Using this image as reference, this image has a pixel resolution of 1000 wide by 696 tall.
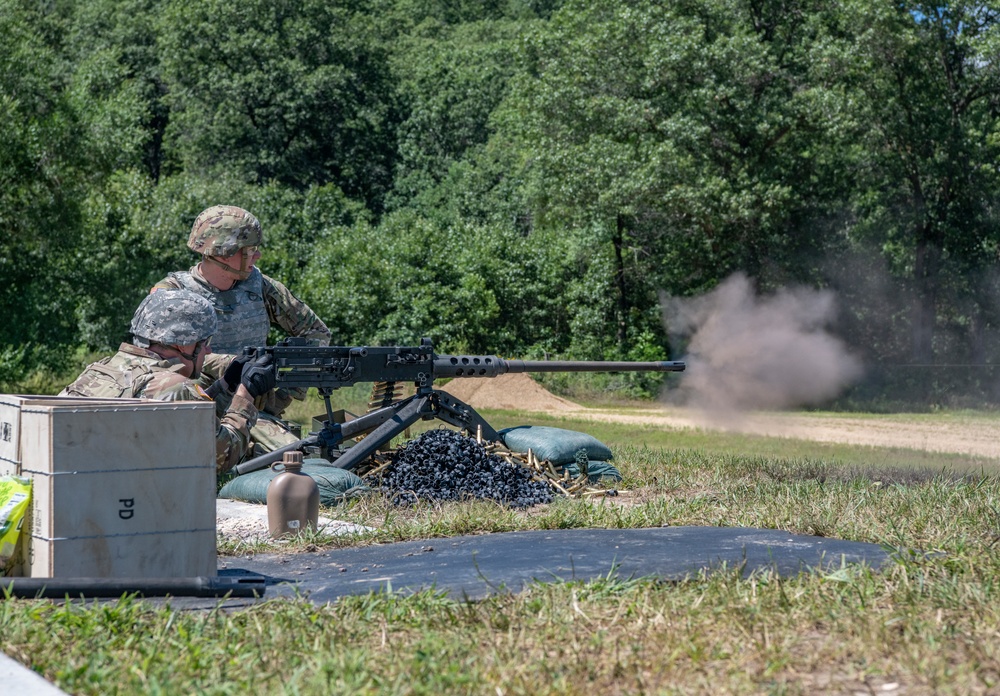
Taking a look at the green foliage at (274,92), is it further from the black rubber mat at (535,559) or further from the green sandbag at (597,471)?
the black rubber mat at (535,559)

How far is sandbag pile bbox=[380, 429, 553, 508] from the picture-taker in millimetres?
7984

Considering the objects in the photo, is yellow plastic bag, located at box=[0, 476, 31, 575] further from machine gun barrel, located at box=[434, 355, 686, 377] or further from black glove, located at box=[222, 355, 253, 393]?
machine gun barrel, located at box=[434, 355, 686, 377]

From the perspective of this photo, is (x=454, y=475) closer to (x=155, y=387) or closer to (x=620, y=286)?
Answer: (x=155, y=387)

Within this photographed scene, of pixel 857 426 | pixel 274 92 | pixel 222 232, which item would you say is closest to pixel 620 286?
pixel 857 426

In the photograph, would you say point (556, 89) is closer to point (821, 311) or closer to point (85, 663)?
point (821, 311)

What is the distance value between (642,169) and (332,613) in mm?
21124

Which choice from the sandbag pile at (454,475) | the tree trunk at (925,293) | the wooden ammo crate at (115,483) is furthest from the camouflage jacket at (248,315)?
the tree trunk at (925,293)

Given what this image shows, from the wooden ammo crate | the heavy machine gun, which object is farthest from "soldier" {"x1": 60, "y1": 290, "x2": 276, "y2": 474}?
the heavy machine gun

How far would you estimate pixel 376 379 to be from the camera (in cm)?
852

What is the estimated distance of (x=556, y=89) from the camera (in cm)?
2702

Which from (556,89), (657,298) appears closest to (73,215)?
(556,89)

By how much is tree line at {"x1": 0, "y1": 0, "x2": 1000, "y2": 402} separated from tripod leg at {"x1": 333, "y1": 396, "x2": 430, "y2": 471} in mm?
13804

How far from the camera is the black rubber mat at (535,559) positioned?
15.5 feet

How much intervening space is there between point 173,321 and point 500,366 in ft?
14.4
